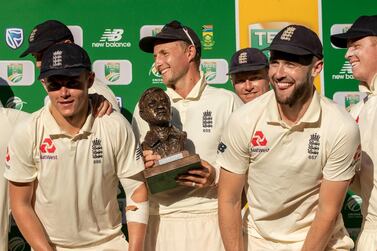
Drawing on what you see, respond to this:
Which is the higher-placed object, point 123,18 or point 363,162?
point 123,18

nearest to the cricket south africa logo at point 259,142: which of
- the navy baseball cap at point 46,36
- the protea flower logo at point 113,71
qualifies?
the navy baseball cap at point 46,36

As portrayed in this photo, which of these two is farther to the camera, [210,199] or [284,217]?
[210,199]

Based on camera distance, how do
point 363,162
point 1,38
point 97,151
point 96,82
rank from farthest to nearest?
point 1,38 < point 96,82 < point 363,162 < point 97,151

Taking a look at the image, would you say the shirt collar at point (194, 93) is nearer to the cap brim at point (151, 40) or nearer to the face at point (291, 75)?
the cap brim at point (151, 40)

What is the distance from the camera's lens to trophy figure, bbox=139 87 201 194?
3463 mm

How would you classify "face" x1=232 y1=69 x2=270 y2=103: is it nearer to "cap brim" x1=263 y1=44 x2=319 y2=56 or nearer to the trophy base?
the trophy base

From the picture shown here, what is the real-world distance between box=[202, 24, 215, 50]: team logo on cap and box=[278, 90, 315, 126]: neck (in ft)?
5.29

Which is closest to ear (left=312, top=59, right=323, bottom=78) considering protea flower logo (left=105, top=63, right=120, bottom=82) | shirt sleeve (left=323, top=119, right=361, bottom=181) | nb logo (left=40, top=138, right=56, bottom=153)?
shirt sleeve (left=323, top=119, right=361, bottom=181)

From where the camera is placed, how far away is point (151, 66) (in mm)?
4734

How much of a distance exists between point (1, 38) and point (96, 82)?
2.86ft

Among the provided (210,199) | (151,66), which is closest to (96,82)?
(151,66)

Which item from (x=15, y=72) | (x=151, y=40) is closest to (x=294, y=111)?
(x=151, y=40)

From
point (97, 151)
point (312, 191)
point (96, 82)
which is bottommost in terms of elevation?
point (312, 191)

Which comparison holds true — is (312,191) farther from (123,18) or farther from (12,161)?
(123,18)
